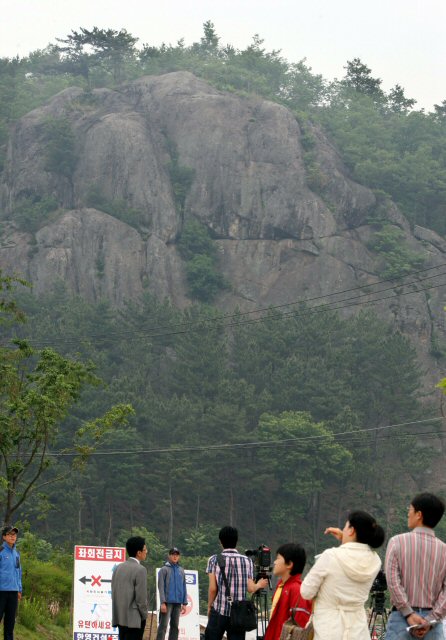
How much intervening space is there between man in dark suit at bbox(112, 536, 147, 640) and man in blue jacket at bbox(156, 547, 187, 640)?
11.4 ft

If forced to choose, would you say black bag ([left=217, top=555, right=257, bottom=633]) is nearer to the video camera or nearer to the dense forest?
the video camera

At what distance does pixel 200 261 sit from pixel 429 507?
261 ft

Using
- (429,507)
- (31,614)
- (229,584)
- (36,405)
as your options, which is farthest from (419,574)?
(36,405)

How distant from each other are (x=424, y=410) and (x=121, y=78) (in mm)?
54144

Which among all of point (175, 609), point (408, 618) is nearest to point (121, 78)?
point (175, 609)

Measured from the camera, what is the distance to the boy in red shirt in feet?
27.6

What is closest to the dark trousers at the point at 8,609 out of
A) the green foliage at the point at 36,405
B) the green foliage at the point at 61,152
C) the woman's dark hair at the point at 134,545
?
the woman's dark hair at the point at 134,545

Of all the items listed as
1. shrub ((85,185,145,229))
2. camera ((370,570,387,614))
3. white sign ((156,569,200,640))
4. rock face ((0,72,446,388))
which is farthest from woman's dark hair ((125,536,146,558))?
shrub ((85,185,145,229))

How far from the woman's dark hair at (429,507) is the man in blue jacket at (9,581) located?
6.86 meters

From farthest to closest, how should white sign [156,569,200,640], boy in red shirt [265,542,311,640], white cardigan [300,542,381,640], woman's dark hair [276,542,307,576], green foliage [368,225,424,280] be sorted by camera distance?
1. green foliage [368,225,424,280]
2. white sign [156,569,200,640]
3. woman's dark hair [276,542,307,576]
4. boy in red shirt [265,542,311,640]
5. white cardigan [300,542,381,640]

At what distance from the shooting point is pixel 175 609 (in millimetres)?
16750

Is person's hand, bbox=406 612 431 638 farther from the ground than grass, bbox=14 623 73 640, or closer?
farther from the ground

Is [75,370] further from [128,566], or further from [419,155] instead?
[419,155]

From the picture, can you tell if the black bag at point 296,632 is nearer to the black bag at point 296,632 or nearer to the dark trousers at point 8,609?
the black bag at point 296,632
